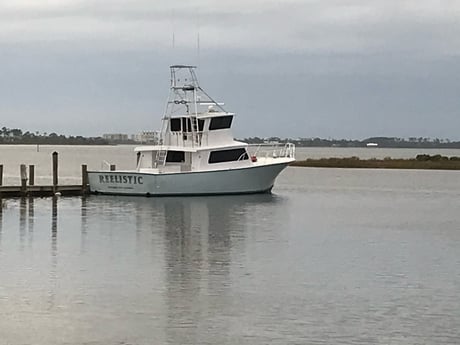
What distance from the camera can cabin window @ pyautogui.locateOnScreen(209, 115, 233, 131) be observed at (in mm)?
40656

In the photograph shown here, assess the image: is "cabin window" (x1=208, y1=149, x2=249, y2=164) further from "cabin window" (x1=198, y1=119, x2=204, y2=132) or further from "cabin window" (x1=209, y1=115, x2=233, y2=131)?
"cabin window" (x1=198, y1=119, x2=204, y2=132)

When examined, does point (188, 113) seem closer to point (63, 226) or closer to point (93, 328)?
point (63, 226)

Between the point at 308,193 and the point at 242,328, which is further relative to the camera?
the point at 308,193

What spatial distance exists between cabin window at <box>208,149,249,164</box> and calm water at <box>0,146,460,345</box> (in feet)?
17.3

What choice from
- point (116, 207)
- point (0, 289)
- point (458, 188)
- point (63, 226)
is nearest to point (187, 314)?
point (0, 289)

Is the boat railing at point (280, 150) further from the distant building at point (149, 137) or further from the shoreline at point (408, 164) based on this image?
the shoreline at point (408, 164)

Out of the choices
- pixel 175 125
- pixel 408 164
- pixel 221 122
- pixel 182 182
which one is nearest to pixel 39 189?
pixel 182 182

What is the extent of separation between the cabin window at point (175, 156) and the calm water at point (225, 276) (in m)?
5.41

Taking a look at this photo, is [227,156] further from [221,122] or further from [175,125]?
[175,125]

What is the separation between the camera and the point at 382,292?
17.2 meters

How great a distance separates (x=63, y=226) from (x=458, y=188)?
33268 mm

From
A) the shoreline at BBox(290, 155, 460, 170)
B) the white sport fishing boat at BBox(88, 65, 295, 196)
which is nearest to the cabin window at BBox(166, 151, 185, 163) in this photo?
the white sport fishing boat at BBox(88, 65, 295, 196)

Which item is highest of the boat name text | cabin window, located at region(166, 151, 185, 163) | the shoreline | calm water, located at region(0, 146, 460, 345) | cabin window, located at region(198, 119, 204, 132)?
cabin window, located at region(198, 119, 204, 132)

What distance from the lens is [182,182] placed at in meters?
40.6
